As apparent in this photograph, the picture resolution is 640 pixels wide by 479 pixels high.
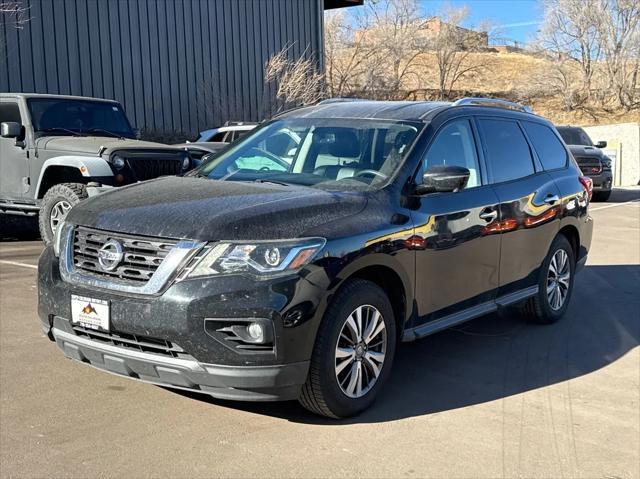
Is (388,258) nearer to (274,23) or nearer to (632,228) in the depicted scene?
(632,228)

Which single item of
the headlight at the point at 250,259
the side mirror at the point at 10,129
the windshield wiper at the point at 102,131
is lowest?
the headlight at the point at 250,259

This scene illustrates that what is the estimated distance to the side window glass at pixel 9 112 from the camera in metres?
9.82

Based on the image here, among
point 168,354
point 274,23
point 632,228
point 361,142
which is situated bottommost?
point 632,228

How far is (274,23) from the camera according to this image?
22719 millimetres

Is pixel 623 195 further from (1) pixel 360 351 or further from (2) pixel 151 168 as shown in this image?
(1) pixel 360 351

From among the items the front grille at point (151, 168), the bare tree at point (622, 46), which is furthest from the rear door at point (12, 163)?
the bare tree at point (622, 46)

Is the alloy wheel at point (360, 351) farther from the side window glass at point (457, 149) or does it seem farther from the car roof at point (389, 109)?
the car roof at point (389, 109)

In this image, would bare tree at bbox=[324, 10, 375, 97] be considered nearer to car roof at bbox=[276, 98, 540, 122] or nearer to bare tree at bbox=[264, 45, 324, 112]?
bare tree at bbox=[264, 45, 324, 112]

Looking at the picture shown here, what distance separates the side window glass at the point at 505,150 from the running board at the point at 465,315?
92 centimetres

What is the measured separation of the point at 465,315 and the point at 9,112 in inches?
295

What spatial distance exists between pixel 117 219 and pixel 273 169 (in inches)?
52.8

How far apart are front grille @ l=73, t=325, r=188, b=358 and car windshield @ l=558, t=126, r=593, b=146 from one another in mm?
17862

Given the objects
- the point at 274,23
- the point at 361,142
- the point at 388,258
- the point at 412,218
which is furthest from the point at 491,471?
the point at 274,23

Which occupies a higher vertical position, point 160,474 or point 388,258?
point 388,258
